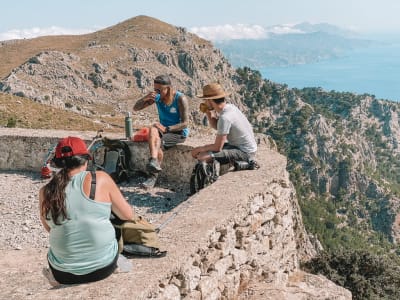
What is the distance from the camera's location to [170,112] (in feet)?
29.8

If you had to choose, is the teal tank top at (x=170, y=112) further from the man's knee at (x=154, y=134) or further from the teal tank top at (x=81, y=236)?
the teal tank top at (x=81, y=236)

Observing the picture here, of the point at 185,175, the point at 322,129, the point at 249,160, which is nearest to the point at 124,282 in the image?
the point at 249,160

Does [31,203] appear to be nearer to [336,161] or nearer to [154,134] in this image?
[154,134]

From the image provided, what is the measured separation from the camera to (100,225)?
407cm

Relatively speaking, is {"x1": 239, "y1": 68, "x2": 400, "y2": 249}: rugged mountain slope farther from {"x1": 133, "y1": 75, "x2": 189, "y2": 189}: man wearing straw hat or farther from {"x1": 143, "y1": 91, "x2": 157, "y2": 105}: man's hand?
{"x1": 143, "y1": 91, "x2": 157, "y2": 105}: man's hand

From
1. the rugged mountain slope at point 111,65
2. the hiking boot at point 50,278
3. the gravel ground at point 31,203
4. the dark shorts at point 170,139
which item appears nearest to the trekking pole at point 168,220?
the gravel ground at point 31,203

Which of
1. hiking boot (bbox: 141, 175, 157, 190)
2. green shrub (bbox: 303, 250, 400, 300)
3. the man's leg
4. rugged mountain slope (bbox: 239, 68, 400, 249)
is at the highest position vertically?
the man's leg

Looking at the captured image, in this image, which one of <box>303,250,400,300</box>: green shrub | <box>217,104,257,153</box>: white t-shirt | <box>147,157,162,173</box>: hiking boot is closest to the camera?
<box>217,104,257,153</box>: white t-shirt

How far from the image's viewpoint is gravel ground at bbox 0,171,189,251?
7.57 meters

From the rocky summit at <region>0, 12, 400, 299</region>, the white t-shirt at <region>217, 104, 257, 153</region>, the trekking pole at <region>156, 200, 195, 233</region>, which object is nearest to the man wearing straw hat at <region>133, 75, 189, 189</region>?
the white t-shirt at <region>217, 104, 257, 153</region>

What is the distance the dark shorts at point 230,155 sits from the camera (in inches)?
303

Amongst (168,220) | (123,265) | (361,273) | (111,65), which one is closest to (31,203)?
(168,220)

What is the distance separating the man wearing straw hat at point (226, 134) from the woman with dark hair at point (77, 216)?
357 centimetres

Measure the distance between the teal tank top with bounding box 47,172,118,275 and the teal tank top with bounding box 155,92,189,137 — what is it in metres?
5.03
